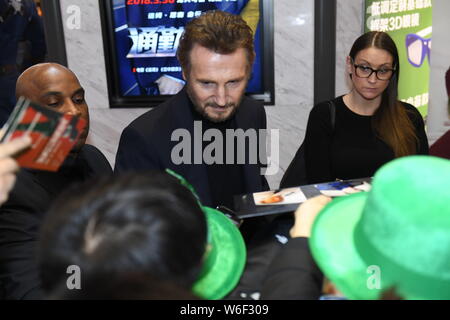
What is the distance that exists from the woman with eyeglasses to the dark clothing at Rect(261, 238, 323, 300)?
1.80m

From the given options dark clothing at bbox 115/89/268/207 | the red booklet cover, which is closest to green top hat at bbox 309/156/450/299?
the red booklet cover

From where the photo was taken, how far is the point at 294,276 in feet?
3.70

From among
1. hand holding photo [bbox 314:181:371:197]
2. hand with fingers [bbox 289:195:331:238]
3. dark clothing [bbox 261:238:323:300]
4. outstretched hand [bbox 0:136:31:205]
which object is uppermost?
outstretched hand [bbox 0:136:31:205]

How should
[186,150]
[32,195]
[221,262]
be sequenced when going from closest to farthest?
1. [221,262]
2. [32,195]
3. [186,150]

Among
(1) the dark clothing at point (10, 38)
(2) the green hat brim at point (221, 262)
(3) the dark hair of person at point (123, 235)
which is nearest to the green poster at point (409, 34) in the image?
(2) the green hat brim at point (221, 262)

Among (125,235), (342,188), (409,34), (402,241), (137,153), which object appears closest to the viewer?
(125,235)

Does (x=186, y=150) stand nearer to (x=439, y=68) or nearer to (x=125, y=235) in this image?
(x=125, y=235)

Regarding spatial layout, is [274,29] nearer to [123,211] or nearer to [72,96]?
[72,96]

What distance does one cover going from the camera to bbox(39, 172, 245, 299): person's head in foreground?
2.65 feet

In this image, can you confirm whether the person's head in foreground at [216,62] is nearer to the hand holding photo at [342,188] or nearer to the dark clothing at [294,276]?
the hand holding photo at [342,188]

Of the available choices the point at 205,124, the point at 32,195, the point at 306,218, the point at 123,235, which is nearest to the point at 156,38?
the point at 205,124

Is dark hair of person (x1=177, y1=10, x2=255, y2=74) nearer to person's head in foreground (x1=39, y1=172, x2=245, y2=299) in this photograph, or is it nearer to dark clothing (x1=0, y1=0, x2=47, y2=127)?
person's head in foreground (x1=39, y1=172, x2=245, y2=299)

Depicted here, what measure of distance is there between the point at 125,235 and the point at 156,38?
395cm

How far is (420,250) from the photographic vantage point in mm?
922
